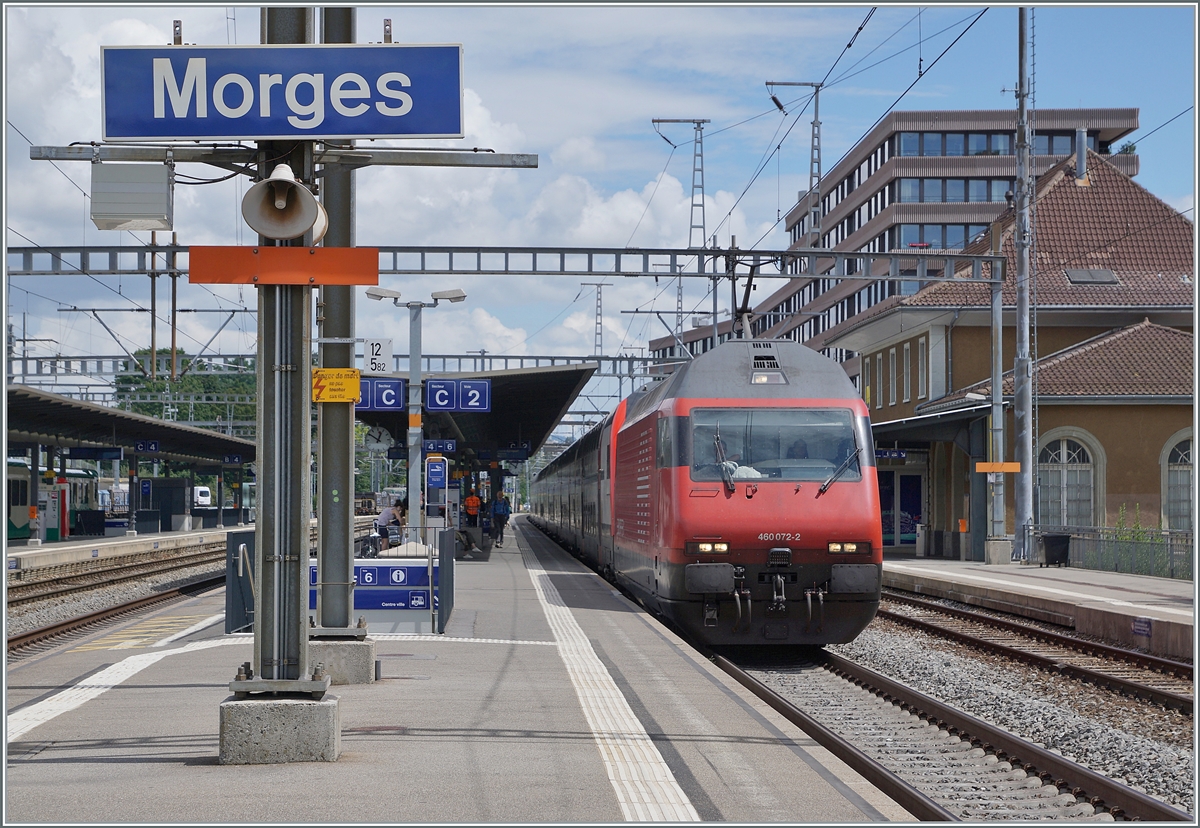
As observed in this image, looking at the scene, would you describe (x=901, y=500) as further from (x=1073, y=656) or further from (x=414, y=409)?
(x=1073, y=656)

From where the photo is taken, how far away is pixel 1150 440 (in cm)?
3484

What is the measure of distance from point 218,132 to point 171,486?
56.8m

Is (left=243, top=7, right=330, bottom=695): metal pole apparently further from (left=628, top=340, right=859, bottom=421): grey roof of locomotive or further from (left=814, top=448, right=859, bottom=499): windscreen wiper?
(left=814, top=448, right=859, bottom=499): windscreen wiper

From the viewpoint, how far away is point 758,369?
581 inches

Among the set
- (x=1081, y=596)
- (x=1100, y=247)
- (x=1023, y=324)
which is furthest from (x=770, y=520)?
(x=1100, y=247)

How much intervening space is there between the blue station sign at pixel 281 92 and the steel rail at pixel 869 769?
14.7 ft

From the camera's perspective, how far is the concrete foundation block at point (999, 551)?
98.7 feet

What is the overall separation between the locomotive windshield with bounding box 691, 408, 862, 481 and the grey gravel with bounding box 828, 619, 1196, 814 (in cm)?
240

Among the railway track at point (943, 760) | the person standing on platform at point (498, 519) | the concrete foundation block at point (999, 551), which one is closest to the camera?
the railway track at point (943, 760)

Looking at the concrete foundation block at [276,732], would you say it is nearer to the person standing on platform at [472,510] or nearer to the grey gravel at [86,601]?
the grey gravel at [86,601]

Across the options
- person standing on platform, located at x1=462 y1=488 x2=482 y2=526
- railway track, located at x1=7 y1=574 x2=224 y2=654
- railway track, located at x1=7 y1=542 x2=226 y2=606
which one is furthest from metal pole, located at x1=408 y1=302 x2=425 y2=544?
person standing on platform, located at x1=462 y1=488 x2=482 y2=526

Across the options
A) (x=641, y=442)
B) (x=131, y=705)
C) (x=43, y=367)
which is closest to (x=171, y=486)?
(x=43, y=367)

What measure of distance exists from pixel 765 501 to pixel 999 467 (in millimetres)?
16328

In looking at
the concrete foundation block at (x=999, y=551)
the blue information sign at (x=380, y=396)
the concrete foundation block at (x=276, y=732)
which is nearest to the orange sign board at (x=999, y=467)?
the concrete foundation block at (x=999, y=551)
